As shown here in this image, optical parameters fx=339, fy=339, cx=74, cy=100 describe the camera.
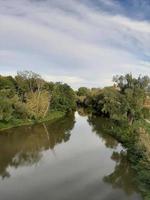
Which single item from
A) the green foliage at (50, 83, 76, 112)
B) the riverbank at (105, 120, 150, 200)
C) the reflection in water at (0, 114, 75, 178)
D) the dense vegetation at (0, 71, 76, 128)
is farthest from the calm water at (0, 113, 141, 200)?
the green foliage at (50, 83, 76, 112)

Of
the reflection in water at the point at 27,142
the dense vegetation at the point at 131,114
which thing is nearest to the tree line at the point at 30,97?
the reflection in water at the point at 27,142

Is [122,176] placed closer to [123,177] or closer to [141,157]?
[123,177]

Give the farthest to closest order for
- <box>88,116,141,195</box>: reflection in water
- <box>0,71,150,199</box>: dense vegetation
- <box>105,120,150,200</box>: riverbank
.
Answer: <box>0,71,150,199</box>: dense vegetation → <box>88,116,141,195</box>: reflection in water → <box>105,120,150,200</box>: riverbank

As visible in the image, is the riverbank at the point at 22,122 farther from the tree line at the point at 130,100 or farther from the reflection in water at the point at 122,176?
the reflection in water at the point at 122,176

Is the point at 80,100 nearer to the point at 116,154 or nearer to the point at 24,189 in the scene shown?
the point at 116,154

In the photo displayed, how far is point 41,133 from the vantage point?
156 ft

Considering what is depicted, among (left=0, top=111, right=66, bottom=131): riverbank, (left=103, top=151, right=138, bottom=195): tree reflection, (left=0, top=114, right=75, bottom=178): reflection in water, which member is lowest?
(left=103, top=151, right=138, bottom=195): tree reflection

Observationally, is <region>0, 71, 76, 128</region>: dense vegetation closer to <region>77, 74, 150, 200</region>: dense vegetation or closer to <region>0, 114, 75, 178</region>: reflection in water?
<region>0, 114, 75, 178</region>: reflection in water

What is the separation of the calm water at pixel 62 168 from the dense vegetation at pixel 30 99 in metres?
4.43

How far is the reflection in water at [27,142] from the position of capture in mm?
30989

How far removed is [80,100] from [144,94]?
64.5 meters

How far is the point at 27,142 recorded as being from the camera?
40344mm

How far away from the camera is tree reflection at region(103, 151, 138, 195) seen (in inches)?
974

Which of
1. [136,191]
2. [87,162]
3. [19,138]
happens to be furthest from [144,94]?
[136,191]
